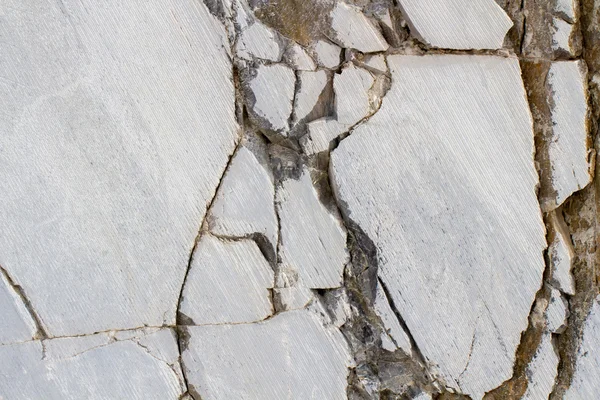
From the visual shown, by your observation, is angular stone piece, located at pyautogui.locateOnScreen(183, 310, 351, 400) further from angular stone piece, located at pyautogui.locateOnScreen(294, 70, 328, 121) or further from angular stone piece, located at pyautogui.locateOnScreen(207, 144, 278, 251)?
angular stone piece, located at pyautogui.locateOnScreen(294, 70, 328, 121)

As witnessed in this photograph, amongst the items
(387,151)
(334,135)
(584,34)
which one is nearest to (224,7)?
(334,135)

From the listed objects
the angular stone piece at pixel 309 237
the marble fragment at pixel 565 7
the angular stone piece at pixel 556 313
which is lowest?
the angular stone piece at pixel 556 313

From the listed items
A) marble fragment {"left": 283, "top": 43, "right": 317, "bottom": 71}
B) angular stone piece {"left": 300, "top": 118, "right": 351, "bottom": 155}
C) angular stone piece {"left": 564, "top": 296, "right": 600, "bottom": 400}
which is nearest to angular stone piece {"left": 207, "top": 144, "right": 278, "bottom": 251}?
angular stone piece {"left": 300, "top": 118, "right": 351, "bottom": 155}

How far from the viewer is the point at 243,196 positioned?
1199mm

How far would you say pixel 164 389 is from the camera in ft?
4.00

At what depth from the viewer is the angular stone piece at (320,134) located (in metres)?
1.19

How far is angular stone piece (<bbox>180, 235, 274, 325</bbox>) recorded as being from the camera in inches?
47.5

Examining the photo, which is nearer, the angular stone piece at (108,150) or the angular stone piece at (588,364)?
the angular stone piece at (108,150)

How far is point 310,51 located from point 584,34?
653mm

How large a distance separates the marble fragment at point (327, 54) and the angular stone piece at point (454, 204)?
0.12m

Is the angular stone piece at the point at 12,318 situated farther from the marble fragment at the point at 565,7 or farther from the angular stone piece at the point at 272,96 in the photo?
the marble fragment at the point at 565,7

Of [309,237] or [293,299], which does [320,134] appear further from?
[293,299]

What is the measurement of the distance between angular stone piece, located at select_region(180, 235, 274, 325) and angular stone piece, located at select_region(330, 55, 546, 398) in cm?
26

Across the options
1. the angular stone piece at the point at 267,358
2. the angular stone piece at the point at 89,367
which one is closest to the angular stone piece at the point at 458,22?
the angular stone piece at the point at 267,358
